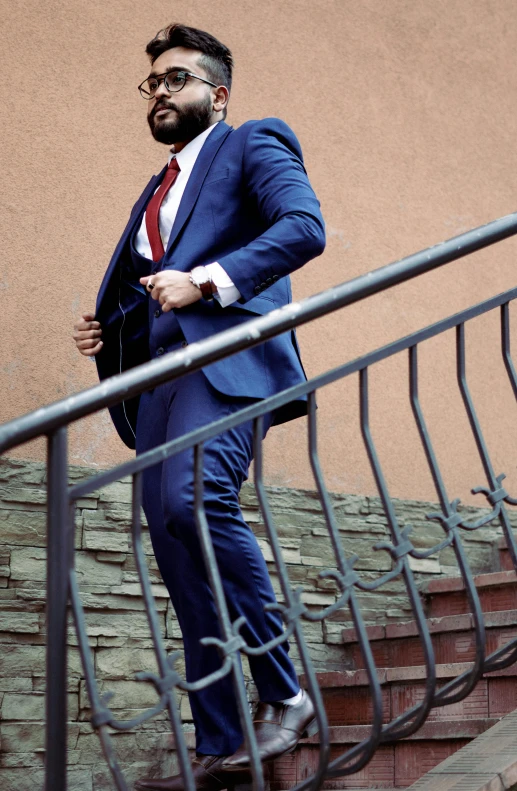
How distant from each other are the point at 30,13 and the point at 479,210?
199 cm

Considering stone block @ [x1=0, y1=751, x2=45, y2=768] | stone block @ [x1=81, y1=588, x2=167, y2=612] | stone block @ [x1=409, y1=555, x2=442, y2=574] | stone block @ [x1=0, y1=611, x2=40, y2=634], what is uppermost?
stone block @ [x1=409, y1=555, x2=442, y2=574]

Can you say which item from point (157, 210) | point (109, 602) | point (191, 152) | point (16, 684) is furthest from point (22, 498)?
point (191, 152)

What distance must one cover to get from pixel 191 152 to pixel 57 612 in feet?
4.33

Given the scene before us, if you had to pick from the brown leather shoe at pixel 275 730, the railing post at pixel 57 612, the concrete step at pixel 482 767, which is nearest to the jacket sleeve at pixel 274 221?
the railing post at pixel 57 612

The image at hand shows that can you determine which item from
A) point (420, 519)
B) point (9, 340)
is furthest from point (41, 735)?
point (420, 519)

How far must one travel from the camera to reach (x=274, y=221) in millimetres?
2223

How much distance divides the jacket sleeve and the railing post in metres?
0.70

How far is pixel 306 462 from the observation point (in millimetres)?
3709

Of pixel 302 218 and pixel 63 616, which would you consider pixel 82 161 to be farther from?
pixel 63 616

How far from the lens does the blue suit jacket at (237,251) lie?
7.01 ft

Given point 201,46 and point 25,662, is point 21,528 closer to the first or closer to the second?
point 25,662

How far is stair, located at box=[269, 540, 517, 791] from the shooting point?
91.7 inches

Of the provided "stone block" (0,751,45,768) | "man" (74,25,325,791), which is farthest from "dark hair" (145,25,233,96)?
"stone block" (0,751,45,768)

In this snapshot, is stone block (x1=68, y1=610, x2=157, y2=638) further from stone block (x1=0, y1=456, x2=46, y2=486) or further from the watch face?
the watch face
